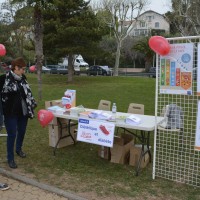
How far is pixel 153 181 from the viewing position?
14.8 feet

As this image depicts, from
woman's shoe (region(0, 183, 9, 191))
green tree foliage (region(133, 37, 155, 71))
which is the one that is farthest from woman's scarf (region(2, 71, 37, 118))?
green tree foliage (region(133, 37, 155, 71))

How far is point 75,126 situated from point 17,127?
63.3 inches

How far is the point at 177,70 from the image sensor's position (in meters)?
4.11

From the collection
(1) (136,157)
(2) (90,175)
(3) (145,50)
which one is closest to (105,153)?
(1) (136,157)

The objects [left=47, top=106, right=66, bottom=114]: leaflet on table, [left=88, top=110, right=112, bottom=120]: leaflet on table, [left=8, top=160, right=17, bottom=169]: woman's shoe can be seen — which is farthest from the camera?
[left=47, top=106, right=66, bottom=114]: leaflet on table

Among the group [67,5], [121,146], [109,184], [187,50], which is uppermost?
[67,5]

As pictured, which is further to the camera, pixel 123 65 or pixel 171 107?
pixel 123 65

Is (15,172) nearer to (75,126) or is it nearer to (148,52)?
(75,126)

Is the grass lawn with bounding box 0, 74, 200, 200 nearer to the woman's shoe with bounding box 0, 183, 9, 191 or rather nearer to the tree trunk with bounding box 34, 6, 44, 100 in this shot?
the woman's shoe with bounding box 0, 183, 9, 191

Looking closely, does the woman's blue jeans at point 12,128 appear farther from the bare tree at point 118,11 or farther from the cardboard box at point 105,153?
the bare tree at point 118,11

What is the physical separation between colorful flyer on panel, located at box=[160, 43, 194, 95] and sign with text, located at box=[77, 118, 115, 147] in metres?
1.04

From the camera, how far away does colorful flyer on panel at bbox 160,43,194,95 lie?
4.00m

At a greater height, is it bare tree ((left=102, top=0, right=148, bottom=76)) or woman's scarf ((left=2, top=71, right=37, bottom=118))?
bare tree ((left=102, top=0, right=148, bottom=76))

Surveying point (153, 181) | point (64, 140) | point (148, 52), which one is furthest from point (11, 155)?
point (148, 52)
